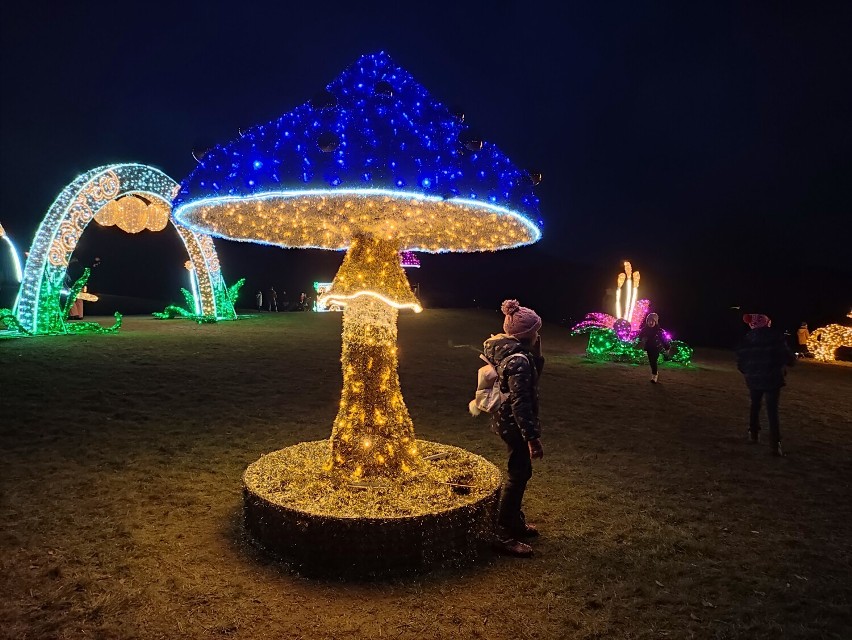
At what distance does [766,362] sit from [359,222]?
5649 mm

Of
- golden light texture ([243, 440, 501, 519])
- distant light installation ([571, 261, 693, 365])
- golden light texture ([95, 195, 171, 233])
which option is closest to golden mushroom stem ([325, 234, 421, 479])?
golden light texture ([243, 440, 501, 519])

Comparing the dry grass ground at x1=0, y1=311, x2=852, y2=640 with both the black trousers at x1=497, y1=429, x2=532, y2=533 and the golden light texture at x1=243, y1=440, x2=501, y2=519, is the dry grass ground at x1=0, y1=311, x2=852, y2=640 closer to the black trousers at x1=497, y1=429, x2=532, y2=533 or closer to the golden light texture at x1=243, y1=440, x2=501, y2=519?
the black trousers at x1=497, y1=429, x2=532, y2=533

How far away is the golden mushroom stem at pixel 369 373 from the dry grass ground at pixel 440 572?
975mm

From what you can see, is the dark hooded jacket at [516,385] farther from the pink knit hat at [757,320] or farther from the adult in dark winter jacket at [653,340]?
the adult in dark winter jacket at [653,340]

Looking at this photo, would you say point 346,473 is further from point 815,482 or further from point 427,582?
point 815,482

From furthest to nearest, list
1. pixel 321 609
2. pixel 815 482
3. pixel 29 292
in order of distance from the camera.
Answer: pixel 29 292
pixel 815 482
pixel 321 609

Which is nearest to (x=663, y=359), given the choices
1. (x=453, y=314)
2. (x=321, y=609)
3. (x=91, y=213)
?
(x=453, y=314)

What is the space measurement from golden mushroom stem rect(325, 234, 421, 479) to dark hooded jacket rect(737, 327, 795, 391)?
5.13 metres

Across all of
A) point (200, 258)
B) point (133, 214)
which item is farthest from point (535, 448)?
point (200, 258)

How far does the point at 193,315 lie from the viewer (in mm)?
21844

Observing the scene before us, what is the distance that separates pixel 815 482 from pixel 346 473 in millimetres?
4907

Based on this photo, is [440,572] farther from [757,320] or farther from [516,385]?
[757,320]

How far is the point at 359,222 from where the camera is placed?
170 inches

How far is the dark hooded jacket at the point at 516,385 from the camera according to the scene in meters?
3.77
